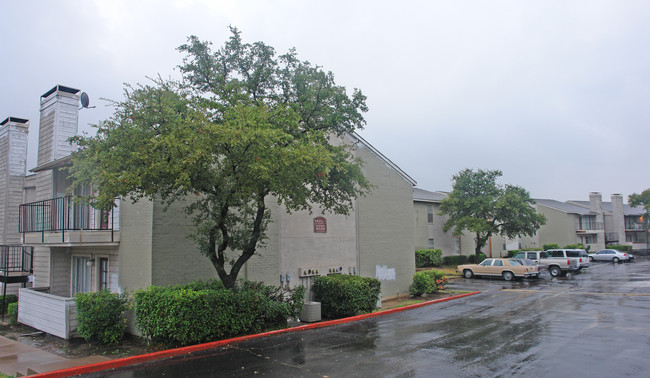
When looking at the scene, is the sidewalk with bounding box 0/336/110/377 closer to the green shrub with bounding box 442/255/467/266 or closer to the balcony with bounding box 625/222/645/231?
the green shrub with bounding box 442/255/467/266

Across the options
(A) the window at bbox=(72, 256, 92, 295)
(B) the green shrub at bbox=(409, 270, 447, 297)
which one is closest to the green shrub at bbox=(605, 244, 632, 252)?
(B) the green shrub at bbox=(409, 270, 447, 297)

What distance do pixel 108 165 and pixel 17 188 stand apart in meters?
14.2

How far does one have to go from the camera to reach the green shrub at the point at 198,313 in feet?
33.4

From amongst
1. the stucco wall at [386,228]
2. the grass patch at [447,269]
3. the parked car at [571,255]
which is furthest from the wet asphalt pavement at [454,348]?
the parked car at [571,255]

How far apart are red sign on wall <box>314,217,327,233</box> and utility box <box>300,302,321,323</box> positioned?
4.22 m

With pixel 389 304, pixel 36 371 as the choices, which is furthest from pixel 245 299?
pixel 389 304

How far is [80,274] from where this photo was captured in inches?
628

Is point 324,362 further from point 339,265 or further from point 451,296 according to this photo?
point 451,296

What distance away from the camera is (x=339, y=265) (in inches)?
736

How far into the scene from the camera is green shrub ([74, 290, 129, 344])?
11156 mm

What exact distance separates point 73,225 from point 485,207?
34021 mm

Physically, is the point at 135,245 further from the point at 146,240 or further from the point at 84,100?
the point at 84,100

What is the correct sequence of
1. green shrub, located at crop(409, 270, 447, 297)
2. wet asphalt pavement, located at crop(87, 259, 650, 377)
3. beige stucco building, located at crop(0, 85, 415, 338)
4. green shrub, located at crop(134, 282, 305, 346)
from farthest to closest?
green shrub, located at crop(409, 270, 447, 297)
beige stucco building, located at crop(0, 85, 415, 338)
green shrub, located at crop(134, 282, 305, 346)
wet asphalt pavement, located at crop(87, 259, 650, 377)

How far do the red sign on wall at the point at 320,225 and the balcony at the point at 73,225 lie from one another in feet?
25.2
